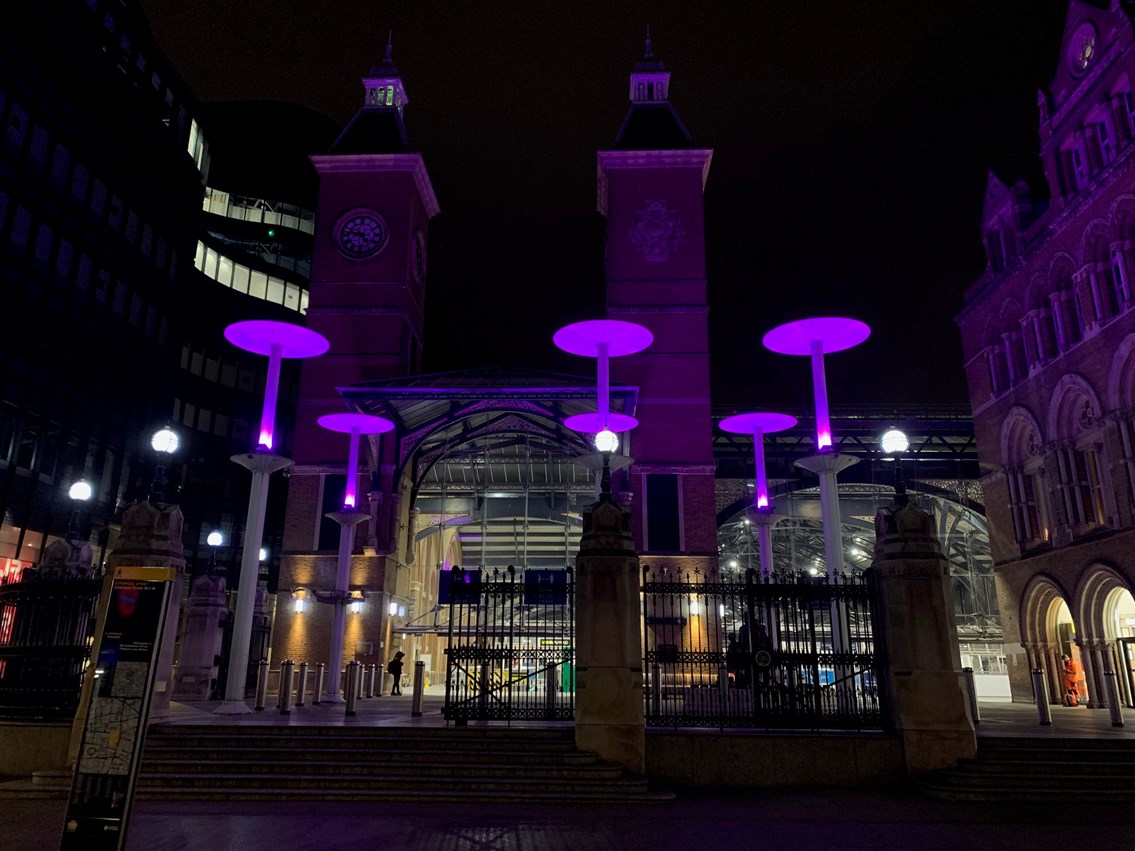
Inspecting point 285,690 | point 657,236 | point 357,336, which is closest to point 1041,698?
point 285,690

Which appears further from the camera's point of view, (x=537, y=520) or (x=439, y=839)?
(x=537, y=520)

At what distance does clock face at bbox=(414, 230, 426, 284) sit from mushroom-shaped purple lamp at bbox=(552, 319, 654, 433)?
15304 millimetres

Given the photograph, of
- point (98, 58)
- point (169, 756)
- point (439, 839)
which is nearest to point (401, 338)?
point (98, 58)

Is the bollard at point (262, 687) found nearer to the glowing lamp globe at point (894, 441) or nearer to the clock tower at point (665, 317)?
the glowing lamp globe at point (894, 441)

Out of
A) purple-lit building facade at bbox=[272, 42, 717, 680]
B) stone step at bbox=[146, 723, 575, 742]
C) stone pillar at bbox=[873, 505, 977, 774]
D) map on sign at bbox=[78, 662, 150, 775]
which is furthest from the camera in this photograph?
purple-lit building facade at bbox=[272, 42, 717, 680]

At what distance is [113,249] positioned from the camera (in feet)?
127

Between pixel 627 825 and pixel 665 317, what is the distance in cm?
2746

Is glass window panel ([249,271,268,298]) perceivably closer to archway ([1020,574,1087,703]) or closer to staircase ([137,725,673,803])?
staircase ([137,725,673,803])

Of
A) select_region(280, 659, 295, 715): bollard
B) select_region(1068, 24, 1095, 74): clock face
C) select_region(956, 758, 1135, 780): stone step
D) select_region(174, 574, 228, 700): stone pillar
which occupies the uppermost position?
select_region(1068, 24, 1095, 74): clock face

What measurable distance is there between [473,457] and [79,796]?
1403 inches

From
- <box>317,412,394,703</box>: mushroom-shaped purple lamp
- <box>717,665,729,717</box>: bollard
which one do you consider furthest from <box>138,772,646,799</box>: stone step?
<box>317,412,394,703</box>: mushroom-shaped purple lamp

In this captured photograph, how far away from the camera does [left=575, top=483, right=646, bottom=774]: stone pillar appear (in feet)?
39.4

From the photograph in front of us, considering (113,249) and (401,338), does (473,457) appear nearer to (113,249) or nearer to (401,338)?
(401,338)

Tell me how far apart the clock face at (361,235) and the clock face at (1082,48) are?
2616 cm
